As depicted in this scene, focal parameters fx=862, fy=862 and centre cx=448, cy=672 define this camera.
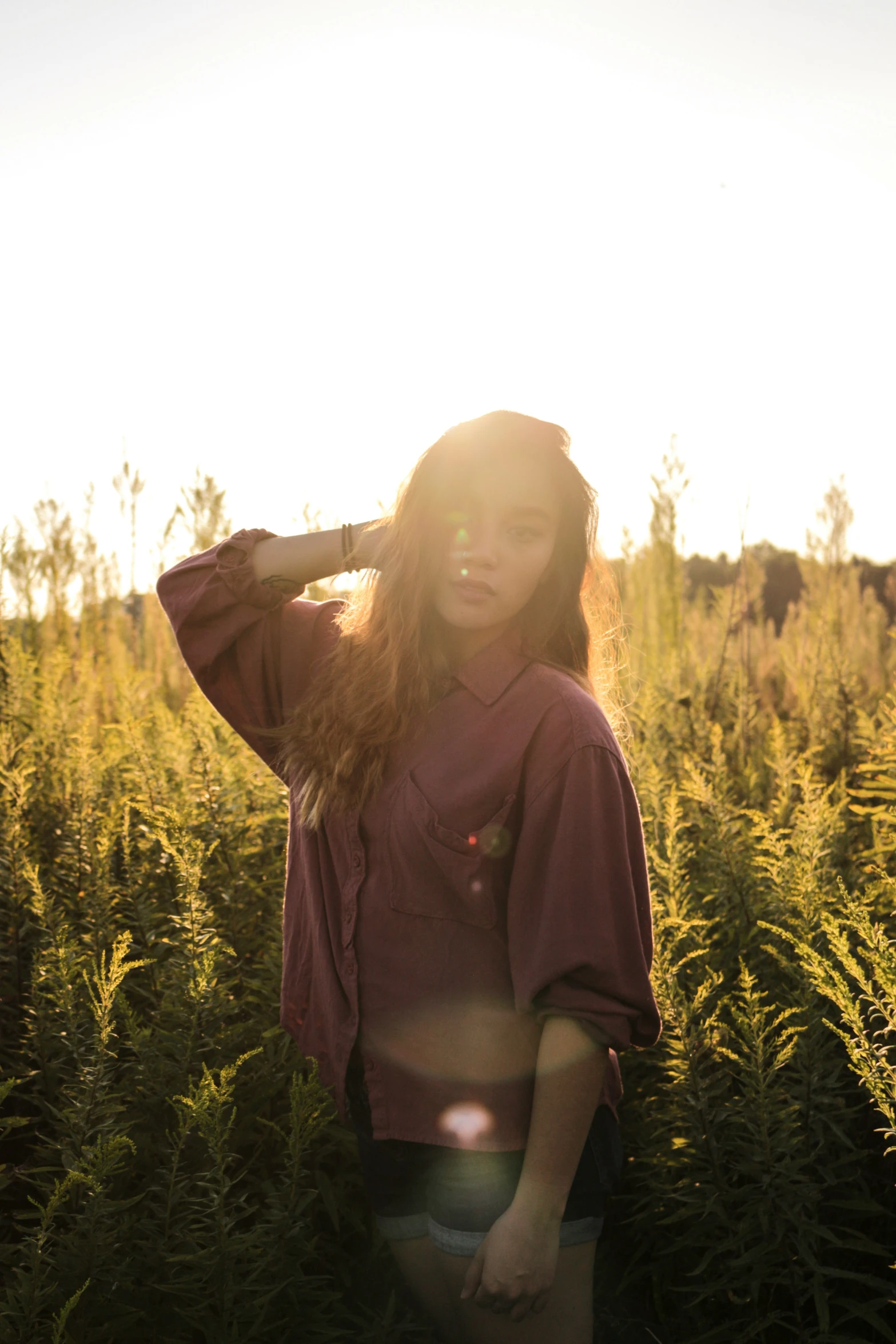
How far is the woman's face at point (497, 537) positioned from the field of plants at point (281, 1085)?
784 millimetres

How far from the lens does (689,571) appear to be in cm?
1853

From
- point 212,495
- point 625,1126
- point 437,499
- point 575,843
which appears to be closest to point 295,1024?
point 575,843

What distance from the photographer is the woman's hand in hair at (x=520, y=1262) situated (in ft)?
4.08

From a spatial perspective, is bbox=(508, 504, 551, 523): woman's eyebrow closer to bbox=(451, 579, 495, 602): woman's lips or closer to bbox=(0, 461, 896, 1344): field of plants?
bbox=(451, 579, 495, 602): woman's lips

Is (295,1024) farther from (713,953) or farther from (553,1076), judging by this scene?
(713,953)

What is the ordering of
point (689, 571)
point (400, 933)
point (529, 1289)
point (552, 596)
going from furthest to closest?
1. point (689, 571)
2. point (552, 596)
3. point (400, 933)
4. point (529, 1289)

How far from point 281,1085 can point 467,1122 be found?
66 centimetres

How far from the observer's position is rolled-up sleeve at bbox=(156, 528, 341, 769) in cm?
169

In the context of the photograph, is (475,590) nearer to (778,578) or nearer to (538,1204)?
(538,1204)

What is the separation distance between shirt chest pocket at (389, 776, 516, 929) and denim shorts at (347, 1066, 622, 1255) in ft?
1.19

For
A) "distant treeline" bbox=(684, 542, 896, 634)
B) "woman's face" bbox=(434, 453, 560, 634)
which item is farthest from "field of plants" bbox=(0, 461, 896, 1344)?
"distant treeline" bbox=(684, 542, 896, 634)

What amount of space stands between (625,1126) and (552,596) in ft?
4.24

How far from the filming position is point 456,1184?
1.39m

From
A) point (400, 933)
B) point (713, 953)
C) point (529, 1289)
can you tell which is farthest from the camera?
point (713, 953)
